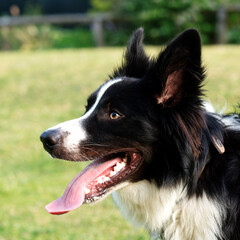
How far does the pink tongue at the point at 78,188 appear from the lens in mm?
2838

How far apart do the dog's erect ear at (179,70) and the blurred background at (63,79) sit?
0.36 m

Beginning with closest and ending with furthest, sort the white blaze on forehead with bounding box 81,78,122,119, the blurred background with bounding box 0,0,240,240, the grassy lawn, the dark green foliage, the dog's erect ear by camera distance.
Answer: the dog's erect ear < the white blaze on forehead with bounding box 81,78,122,119 < the grassy lawn < the blurred background with bounding box 0,0,240,240 < the dark green foliage

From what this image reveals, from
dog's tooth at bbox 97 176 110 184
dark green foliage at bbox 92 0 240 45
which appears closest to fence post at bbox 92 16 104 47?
dark green foliage at bbox 92 0 240 45

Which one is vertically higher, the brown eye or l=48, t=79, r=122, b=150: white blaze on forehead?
the brown eye

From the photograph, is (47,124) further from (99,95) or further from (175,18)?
(175,18)

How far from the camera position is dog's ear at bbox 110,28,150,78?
10.7 feet

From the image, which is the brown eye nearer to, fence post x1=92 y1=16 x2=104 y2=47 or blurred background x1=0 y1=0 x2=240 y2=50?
blurred background x1=0 y1=0 x2=240 y2=50

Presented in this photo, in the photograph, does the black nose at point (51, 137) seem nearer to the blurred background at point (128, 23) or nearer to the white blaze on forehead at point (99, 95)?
the white blaze on forehead at point (99, 95)

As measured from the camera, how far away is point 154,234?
117 inches

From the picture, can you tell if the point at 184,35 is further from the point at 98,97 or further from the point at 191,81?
the point at 98,97

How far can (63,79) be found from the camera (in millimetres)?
11922

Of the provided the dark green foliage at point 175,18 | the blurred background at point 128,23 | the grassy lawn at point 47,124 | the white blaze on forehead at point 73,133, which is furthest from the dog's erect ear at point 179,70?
the dark green foliage at point 175,18

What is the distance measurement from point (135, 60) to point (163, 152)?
2.66ft

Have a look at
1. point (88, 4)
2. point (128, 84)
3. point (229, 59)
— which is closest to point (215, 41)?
point (229, 59)
